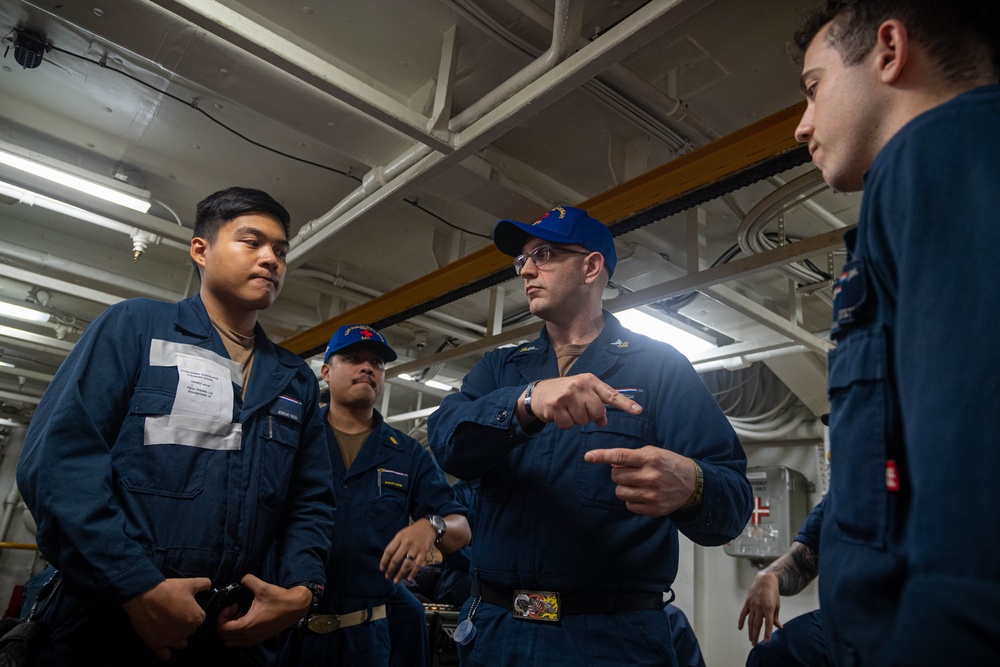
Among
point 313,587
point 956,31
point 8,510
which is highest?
point 956,31

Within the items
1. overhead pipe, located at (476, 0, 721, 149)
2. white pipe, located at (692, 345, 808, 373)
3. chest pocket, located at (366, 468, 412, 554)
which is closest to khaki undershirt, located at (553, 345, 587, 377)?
chest pocket, located at (366, 468, 412, 554)

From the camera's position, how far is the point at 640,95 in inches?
142

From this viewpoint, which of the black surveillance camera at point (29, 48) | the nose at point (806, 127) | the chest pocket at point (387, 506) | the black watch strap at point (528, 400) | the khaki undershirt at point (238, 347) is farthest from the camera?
the black surveillance camera at point (29, 48)

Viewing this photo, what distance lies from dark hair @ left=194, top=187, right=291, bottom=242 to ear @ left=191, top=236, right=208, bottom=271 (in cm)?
1

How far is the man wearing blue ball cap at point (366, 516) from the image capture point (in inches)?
111

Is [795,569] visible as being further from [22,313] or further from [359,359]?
[22,313]

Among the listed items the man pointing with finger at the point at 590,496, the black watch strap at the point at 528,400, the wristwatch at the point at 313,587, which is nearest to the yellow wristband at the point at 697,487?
the man pointing with finger at the point at 590,496

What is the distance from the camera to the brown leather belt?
2.83 m

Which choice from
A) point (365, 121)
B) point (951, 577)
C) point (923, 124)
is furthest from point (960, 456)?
point (365, 121)

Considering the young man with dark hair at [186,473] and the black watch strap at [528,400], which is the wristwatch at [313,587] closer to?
the young man with dark hair at [186,473]

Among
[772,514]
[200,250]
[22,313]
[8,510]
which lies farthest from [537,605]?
[8,510]

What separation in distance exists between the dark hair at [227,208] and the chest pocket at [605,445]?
1.20 m

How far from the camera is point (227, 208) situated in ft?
6.64

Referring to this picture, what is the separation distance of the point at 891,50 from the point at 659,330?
17.9ft
